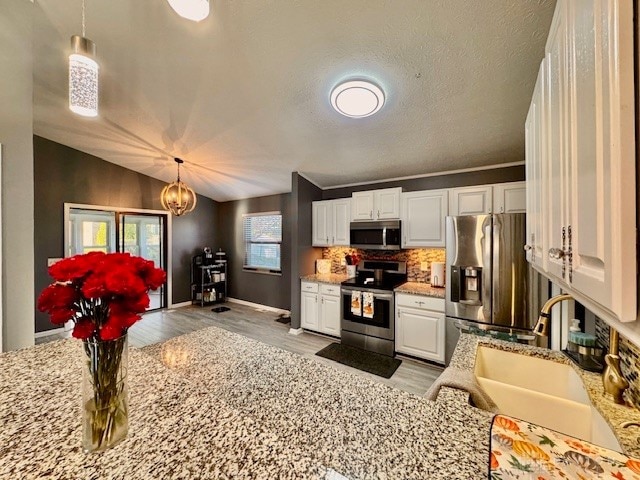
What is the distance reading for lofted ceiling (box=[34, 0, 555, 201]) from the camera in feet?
5.32

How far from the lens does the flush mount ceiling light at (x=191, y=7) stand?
118 centimetres

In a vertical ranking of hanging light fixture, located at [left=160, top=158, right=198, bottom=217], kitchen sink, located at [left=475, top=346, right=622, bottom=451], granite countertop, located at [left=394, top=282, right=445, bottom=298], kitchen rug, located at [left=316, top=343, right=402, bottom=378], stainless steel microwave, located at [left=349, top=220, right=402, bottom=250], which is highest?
hanging light fixture, located at [left=160, top=158, right=198, bottom=217]

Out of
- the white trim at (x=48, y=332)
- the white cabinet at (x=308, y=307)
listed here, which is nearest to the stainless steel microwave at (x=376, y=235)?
the white cabinet at (x=308, y=307)

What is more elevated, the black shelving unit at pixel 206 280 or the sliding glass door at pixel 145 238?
the sliding glass door at pixel 145 238

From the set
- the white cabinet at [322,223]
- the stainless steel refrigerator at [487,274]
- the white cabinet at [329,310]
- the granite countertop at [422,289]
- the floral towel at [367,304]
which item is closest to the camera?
the stainless steel refrigerator at [487,274]

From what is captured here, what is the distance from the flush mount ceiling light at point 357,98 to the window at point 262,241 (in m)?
3.19

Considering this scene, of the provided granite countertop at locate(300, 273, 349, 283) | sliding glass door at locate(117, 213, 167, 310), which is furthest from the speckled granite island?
sliding glass door at locate(117, 213, 167, 310)

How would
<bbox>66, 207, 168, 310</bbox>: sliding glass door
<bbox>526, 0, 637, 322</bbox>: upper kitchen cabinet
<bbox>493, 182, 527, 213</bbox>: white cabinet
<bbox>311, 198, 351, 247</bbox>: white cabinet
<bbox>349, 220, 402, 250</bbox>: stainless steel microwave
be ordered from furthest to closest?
<bbox>66, 207, 168, 310</bbox>: sliding glass door
<bbox>311, 198, 351, 247</bbox>: white cabinet
<bbox>349, 220, 402, 250</bbox>: stainless steel microwave
<bbox>493, 182, 527, 213</bbox>: white cabinet
<bbox>526, 0, 637, 322</bbox>: upper kitchen cabinet

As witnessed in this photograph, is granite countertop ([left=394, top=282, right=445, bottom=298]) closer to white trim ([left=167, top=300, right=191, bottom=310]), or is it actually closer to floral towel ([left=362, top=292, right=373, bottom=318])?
floral towel ([left=362, top=292, right=373, bottom=318])

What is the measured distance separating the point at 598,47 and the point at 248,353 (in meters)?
1.71

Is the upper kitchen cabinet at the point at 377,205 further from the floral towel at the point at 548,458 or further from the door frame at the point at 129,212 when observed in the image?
the door frame at the point at 129,212

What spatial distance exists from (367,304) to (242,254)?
357 centimetres

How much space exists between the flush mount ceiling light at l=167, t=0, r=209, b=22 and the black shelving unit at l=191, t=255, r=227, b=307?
199 inches

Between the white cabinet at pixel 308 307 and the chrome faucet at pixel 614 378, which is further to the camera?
the white cabinet at pixel 308 307
